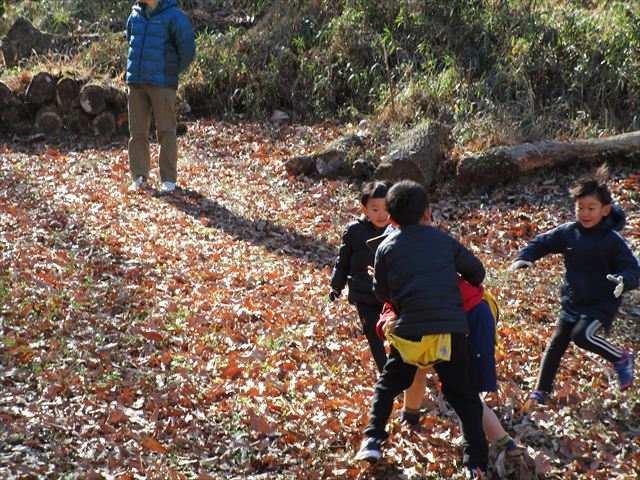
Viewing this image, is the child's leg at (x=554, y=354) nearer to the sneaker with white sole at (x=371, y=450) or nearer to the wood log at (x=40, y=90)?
the sneaker with white sole at (x=371, y=450)

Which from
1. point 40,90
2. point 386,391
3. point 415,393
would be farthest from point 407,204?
point 40,90

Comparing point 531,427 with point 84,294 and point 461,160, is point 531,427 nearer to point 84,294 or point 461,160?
point 84,294

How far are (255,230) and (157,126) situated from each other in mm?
2222

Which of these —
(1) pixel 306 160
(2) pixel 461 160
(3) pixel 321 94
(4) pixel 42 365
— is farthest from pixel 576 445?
(3) pixel 321 94

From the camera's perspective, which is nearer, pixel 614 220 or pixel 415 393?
pixel 415 393

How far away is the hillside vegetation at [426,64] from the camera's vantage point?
465 inches

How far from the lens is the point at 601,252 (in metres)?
5.04

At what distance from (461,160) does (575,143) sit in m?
1.53

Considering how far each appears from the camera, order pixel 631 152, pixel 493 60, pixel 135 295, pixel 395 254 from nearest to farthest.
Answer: pixel 395 254 → pixel 135 295 → pixel 631 152 → pixel 493 60

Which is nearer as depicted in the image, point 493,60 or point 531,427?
point 531,427

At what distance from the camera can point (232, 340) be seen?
6.53 metres

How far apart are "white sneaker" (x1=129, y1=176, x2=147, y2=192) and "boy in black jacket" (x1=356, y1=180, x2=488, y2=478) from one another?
6.86 m

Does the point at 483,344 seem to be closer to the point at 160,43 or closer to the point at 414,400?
the point at 414,400

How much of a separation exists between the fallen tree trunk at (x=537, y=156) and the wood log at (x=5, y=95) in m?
8.46
